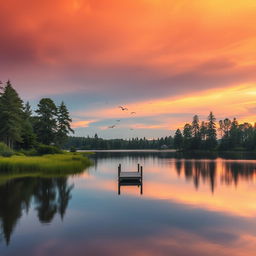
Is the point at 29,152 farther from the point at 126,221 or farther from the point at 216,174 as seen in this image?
the point at 126,221

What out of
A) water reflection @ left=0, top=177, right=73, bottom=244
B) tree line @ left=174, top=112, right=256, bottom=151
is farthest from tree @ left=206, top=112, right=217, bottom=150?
water reflection @ left=0, top=177, right=73, bottom=244

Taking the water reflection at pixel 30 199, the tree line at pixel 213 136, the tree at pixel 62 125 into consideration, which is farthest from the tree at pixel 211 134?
the water reflection at pixel 30 199

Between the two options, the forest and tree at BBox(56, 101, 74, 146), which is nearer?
tree at BBox(56, 101, 74, 146)

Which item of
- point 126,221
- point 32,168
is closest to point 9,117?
point 32,168

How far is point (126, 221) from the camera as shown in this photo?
62.7 feet

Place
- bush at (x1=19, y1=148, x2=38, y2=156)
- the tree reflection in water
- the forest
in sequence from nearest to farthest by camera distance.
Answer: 1. the tree reflection in water
2. bush at (x1=19, y1=148, x2=38, y2=156)
3. the forest

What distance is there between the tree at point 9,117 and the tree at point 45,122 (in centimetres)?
A: 1332

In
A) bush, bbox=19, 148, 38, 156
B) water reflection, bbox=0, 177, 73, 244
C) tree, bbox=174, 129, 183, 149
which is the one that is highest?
tree, bbox=174, 129, 183, 149

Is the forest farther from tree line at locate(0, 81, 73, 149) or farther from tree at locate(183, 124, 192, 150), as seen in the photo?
tree line at locate(0, 81, 73, 149)

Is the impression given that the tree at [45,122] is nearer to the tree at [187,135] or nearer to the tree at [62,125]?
the tree at [62,125]

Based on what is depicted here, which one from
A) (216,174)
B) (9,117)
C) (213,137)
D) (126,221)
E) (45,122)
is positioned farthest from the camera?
(213,137)

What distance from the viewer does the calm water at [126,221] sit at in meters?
14.1

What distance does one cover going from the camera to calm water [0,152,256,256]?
14055mm

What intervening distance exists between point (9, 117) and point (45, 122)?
59.8 ft
